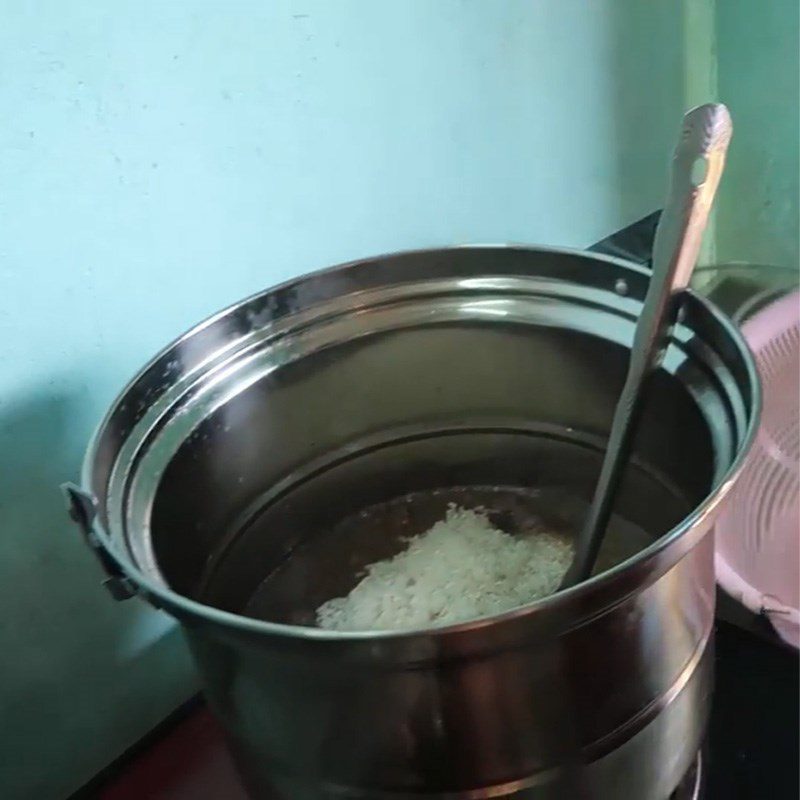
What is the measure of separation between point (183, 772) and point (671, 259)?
1.49ft

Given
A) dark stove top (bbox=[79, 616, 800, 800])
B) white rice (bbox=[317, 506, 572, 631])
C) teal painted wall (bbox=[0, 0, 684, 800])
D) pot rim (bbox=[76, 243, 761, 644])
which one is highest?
teal painted wall (bbox=[0, 0, 684, 800])

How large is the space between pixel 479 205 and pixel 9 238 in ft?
1.22

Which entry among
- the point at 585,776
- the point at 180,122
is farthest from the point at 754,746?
the point at 180,122

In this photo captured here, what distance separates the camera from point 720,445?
0.49m

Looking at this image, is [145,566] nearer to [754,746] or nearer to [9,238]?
[9,238]

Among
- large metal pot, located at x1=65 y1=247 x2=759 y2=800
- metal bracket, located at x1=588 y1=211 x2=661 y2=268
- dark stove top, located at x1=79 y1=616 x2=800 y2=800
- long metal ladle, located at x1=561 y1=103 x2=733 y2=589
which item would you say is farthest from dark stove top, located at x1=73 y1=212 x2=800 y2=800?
metal bracket, located at x1=588 y1=211 x2=661 y2=268

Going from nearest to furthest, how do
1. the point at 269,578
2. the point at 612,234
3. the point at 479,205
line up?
the point at 269,578 → the point at 479,205 → the point at 612,234

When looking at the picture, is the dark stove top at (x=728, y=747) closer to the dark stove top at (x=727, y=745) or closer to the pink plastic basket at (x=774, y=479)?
the dark stove top at (x=727, y=745)

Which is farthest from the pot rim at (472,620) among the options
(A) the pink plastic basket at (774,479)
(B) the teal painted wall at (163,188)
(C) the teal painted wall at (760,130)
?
(C) the teal painted wall at (760,130)

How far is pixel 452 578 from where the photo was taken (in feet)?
2.08

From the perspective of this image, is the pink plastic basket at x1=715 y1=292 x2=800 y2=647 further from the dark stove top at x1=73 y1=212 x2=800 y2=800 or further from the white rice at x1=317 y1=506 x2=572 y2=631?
the white rice at x1=317 y1=506 x2=572 y2=631

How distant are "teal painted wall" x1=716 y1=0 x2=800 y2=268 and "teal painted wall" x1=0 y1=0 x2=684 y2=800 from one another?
19 centimetres

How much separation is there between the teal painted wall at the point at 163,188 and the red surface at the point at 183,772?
0.02m

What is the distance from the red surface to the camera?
2.17 feet
